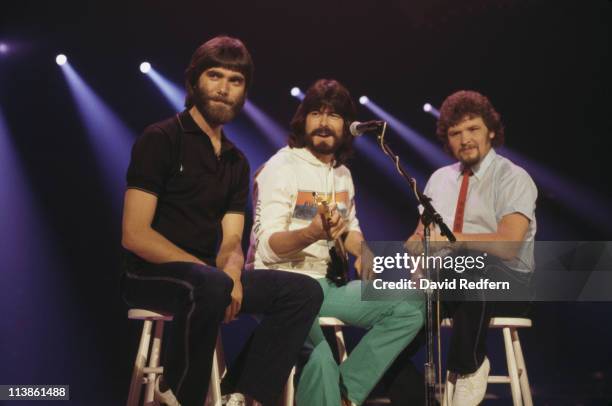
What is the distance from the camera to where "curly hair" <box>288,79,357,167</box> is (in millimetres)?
3230

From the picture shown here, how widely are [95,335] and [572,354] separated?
3036 millimetres

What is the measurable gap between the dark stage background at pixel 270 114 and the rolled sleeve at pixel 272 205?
1.22m

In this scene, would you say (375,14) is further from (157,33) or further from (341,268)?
(341,268)

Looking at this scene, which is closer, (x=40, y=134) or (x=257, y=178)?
(x=257, y=178)

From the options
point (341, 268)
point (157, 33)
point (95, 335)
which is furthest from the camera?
point (157, 33)

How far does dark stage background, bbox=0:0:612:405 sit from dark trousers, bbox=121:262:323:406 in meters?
1.73

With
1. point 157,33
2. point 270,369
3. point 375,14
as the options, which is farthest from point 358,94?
point 270,369

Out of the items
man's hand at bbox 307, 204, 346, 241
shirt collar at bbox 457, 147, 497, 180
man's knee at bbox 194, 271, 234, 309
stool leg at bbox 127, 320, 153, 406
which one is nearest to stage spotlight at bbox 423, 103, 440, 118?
shirt collar at bbox 457, 147, 497, 180

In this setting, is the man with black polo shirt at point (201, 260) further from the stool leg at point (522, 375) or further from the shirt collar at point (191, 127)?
the stool leg at point (522, 375)

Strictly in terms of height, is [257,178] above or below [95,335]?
above

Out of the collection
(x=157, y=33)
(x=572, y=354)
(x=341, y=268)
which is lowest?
(x=572, y=354)

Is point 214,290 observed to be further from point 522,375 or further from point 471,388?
point 522,375

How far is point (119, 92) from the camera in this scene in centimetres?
420

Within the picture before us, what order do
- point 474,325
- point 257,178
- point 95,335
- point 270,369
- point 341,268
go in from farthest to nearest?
1. point 95,335
2. point 257,178
3. point 341,268
4. point 474,325
5. point 270,369
